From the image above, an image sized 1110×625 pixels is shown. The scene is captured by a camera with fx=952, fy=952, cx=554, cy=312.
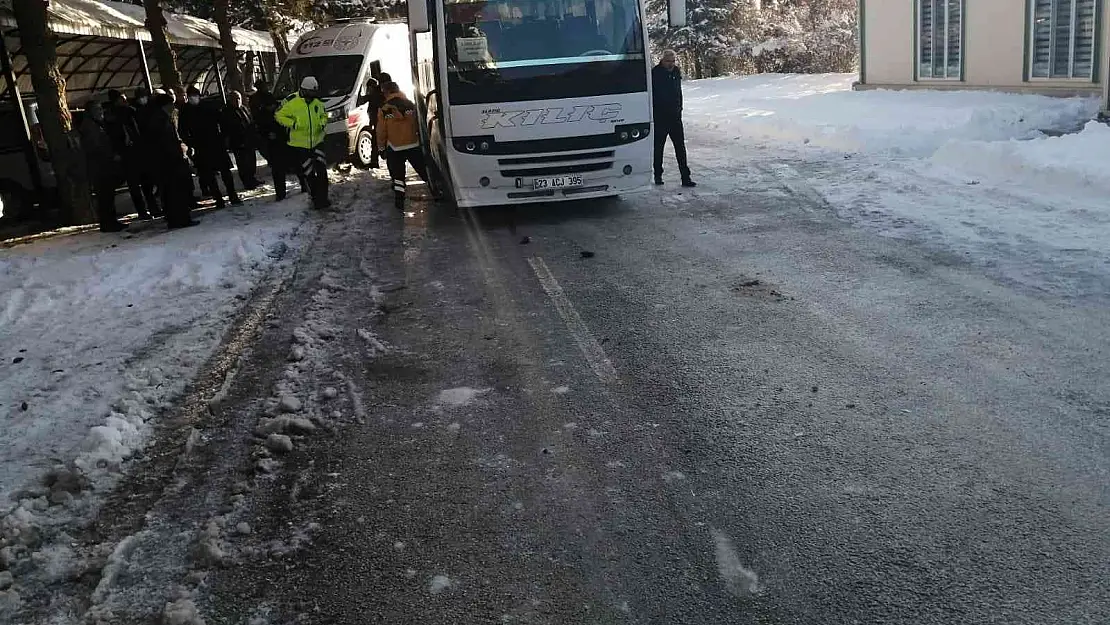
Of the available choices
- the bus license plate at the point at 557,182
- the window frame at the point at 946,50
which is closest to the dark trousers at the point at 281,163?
the bus license plate at the point at 557,182

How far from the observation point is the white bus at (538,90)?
1108 centimetres

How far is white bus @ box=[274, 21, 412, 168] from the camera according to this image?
1814 centimetres

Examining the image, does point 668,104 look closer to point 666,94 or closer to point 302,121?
point 666,94

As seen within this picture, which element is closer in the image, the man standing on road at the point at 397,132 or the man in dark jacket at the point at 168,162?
the man in dark jacket at the point at 168,162

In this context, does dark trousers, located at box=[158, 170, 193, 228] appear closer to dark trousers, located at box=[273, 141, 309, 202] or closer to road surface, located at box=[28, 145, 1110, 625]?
dark trousers, located at box=[273, 141, 309, 202]

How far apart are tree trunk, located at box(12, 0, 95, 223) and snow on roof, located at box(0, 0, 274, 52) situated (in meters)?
1.38

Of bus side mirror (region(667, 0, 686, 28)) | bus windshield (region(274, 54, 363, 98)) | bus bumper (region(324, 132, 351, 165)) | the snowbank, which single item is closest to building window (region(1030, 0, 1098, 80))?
bus side mirror (region(667, 0, 686, 28))

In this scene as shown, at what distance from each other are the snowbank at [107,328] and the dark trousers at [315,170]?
2.81 ft

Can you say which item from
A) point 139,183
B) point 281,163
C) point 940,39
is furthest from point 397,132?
point 940,39

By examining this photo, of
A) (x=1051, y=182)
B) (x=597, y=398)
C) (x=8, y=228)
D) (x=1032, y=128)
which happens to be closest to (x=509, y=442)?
(x=597, y=398)

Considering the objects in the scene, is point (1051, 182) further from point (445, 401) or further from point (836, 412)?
point (445, 401)

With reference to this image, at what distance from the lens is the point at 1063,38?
62.0 ft

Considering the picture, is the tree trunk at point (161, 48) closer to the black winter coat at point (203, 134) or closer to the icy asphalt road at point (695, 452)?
the black winter coat at point (203, 134)

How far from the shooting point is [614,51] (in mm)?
11227
